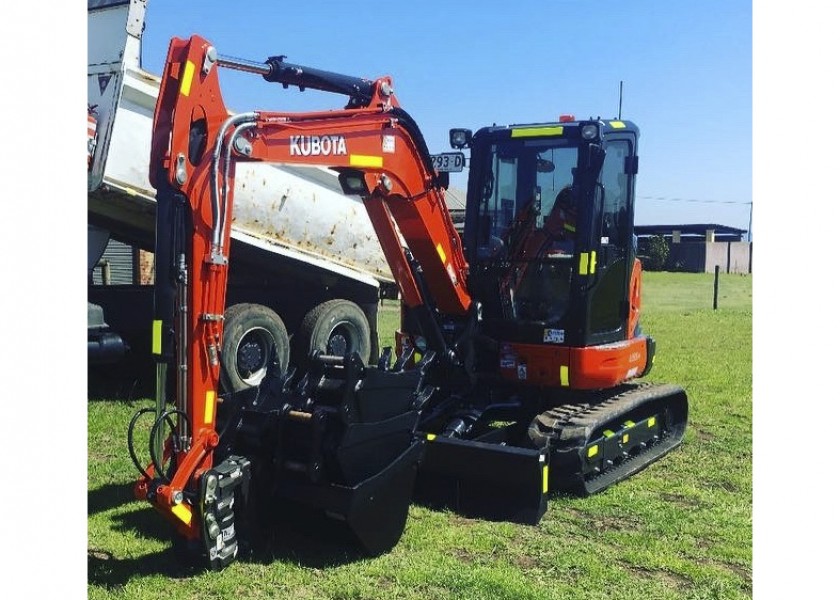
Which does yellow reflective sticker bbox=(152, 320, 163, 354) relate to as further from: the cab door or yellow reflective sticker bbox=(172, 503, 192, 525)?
the cab door

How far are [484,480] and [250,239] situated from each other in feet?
13.3

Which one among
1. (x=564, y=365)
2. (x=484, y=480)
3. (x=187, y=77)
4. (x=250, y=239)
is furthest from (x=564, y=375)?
(x=250, y=239)

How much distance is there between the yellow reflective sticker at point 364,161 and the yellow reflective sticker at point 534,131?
1277 millimetres

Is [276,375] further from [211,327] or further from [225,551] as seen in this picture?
[225,551]

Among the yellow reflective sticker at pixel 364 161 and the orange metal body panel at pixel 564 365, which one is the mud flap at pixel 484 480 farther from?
the yellow reflective sticker at pixel 364 161

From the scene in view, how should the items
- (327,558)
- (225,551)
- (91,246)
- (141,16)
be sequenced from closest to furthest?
(225,551) < (327,558) < (141,16) < (91,246)

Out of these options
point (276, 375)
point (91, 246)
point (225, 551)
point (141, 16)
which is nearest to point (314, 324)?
point (91, 246)

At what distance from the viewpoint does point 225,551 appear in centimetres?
425

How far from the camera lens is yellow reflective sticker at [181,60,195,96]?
14.1ft

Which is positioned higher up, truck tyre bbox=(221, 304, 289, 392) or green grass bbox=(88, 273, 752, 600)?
truck tyre bbox=(221, 304, 289, 392)

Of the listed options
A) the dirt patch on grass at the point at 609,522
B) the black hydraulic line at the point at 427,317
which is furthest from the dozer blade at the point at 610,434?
the black hydraulic line at the point at 427,317

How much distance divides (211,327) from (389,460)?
121 centimetres

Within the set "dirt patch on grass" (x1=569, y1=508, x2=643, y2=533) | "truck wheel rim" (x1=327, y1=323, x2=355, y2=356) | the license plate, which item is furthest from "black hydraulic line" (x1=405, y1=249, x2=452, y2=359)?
"truck wheel rim" (x1=327, y1=323, x2=355, y2=356)

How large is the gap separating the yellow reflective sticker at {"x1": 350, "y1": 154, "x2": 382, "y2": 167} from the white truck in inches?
108
